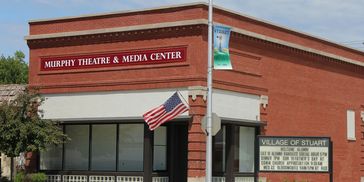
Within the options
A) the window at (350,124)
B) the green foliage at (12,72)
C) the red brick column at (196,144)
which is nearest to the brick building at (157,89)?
the red brick column at (196,144)

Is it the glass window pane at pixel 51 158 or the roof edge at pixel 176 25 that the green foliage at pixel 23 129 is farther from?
the roof edge at pixel 176 25

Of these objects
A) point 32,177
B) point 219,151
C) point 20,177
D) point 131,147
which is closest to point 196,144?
point 219,151

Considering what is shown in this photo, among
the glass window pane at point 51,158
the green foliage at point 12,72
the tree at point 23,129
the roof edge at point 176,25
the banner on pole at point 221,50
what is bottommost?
the glass window pane at point 51,158

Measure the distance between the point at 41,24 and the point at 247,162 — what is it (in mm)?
11291

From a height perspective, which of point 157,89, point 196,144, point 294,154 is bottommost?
point 294,154

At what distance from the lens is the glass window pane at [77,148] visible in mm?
→ 29500

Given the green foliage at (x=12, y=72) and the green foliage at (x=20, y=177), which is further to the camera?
the green foliage at (x=12, y=72)

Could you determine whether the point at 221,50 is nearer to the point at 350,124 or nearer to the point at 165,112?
the point at 165,112

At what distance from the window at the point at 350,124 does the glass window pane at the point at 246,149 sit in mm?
8793

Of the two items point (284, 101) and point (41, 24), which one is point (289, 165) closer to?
point (284, 101)

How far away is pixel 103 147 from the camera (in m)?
29.1

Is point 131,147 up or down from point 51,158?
up

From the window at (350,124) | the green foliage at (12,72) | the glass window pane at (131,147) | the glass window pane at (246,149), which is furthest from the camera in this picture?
the green foliage at (12,72)

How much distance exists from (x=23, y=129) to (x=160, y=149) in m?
5.72
